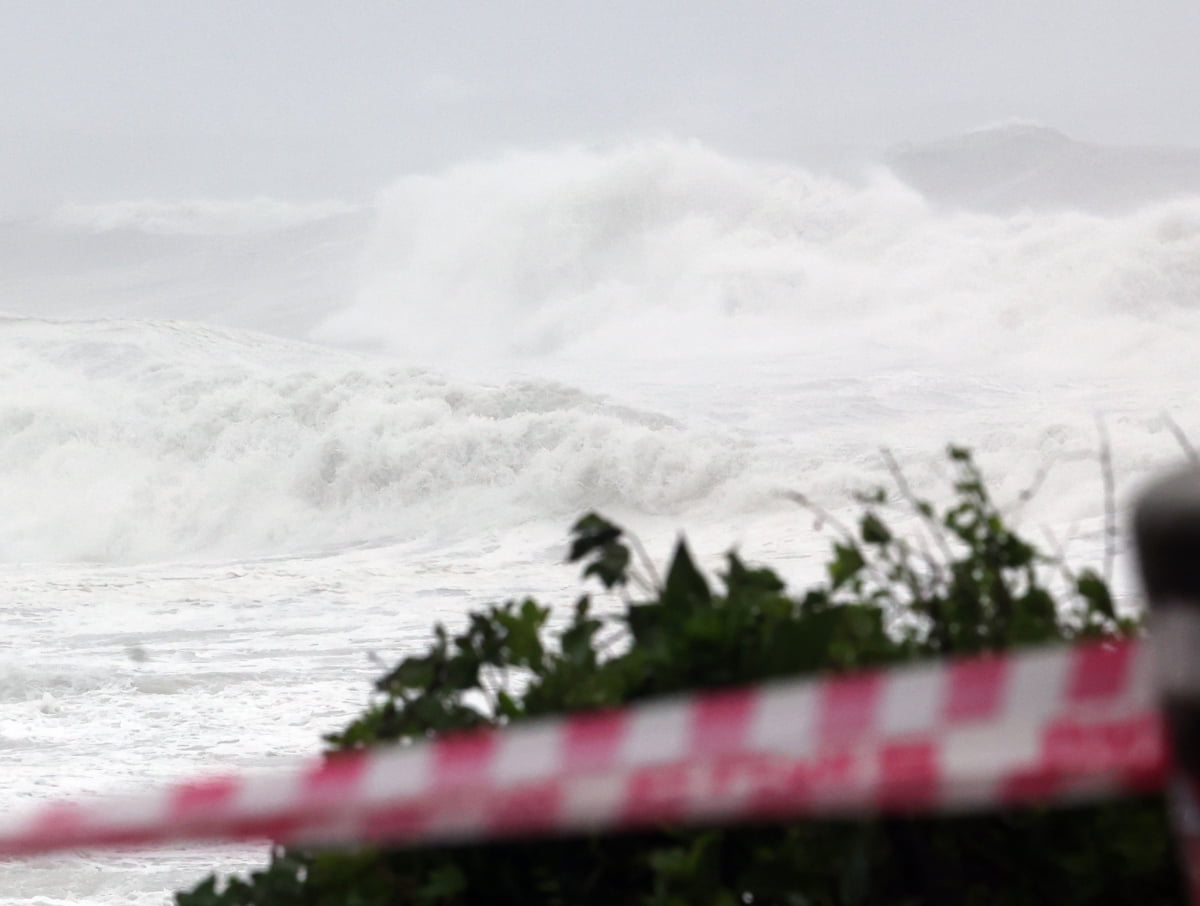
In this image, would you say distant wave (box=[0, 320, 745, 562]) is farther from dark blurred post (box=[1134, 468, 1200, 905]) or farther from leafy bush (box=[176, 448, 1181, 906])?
dark blurred post (box=[1134, 468, 1200, 905])

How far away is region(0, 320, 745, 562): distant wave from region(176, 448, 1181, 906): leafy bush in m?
16.2

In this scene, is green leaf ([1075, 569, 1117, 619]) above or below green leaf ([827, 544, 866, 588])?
below

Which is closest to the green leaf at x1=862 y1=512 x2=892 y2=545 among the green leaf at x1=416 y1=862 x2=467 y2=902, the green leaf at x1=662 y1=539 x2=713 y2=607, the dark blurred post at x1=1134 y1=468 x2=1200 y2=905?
the green leaf at x1=662 y1=539 x2=713 y2=607

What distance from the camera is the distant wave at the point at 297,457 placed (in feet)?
59.5

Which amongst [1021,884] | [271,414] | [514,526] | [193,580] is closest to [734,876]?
[1021,884]

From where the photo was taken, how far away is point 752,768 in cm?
86

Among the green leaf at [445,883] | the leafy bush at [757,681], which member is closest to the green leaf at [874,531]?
the leafy bush at [757,681]

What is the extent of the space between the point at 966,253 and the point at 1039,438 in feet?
29.9

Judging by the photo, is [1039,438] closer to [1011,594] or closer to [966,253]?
[966,253]

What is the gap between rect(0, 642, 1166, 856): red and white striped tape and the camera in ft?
2.53

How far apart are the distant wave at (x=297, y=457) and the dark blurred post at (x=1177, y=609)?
55.6ft

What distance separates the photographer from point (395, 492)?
18.9 m

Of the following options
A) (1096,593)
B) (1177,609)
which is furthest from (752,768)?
(1096,593)

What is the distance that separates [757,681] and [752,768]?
14.0 inches
